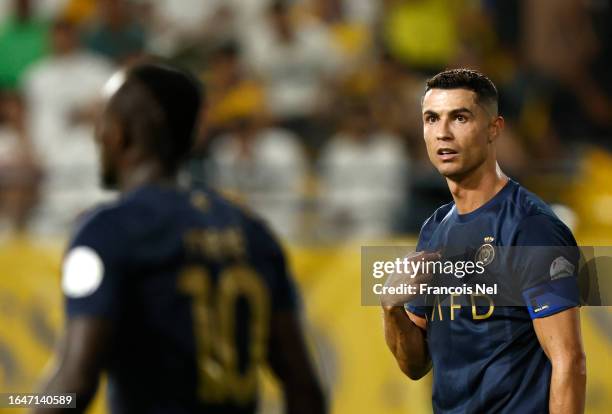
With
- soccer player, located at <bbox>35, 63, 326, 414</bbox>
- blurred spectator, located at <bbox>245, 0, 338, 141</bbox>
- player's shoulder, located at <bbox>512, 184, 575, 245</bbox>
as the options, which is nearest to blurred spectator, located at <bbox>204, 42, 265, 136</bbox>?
blurred spectator, located at <bbox>245, 0, 338, 141</bbox>

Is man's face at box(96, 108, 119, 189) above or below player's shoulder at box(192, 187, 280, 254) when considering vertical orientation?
above

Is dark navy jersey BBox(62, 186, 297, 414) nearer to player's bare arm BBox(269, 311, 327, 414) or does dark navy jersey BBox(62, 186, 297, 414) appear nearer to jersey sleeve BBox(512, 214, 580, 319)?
player's bare arm BBox(269, 311, 327, 414)

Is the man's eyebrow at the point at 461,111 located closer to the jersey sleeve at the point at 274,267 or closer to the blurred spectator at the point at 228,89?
the jersey sleeve at the point at 274,267

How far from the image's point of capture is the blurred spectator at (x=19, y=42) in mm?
9070

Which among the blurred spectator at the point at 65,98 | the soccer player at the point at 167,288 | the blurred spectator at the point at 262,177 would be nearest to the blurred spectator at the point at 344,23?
the blurred spectator at the point at 262,177

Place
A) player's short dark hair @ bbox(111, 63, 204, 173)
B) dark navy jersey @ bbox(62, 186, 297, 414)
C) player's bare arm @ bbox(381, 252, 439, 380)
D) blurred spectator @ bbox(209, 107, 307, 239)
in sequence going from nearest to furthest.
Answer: player's bare arm @ bbox(381, 252, 439, 380), dark navy jersey @ bbox(62, 186, 297, 414), player's short dark hair @ bbox(111, 63, 204, 173), blurred spectator @ bbox(209, 107, 307, 239)

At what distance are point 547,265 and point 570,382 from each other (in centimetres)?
21

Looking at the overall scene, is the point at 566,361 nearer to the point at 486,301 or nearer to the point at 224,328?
the point at 486,301

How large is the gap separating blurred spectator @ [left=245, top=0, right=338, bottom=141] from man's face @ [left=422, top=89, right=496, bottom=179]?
659 centimetres

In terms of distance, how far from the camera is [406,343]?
6.95 ft

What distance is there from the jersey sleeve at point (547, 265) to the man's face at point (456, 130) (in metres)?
0.17

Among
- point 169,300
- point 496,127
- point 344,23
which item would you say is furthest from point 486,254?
point 344,23

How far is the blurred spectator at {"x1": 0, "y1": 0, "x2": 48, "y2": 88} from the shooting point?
29.8 feet

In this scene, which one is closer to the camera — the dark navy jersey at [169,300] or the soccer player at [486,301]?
the soccer player at [486,301]
